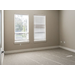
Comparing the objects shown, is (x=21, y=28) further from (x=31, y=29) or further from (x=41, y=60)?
(x=41, y=60)

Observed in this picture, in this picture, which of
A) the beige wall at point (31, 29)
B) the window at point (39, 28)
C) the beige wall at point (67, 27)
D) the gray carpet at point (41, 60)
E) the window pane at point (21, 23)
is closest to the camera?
the gray carpet at point (41, 60)

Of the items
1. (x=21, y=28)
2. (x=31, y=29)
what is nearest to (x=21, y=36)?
(x=21, y=28)

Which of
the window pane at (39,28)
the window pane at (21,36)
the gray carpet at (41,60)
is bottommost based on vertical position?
the gray carpet at (41,60)

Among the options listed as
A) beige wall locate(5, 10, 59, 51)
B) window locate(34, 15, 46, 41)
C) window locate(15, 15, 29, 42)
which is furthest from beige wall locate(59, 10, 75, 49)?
window locate(15, 15, 29, 42)

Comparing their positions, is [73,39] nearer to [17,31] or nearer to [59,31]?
[59,31]

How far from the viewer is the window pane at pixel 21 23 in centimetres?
606

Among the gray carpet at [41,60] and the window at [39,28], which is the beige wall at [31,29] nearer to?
the window at [39,28]

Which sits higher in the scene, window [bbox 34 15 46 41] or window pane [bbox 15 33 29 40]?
window [bbox 34 15 46 41]

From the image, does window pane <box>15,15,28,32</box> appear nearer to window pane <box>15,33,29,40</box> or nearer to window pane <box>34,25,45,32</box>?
window pane <box>15,33,29,40</box>

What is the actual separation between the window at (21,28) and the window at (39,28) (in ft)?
1.74

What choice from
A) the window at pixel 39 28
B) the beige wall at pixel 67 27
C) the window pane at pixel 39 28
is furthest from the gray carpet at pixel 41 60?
the window pane at pixel 39 28

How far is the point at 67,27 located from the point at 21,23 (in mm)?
Answer: 2832

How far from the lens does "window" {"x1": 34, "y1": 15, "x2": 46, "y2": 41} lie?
21.3 feet
